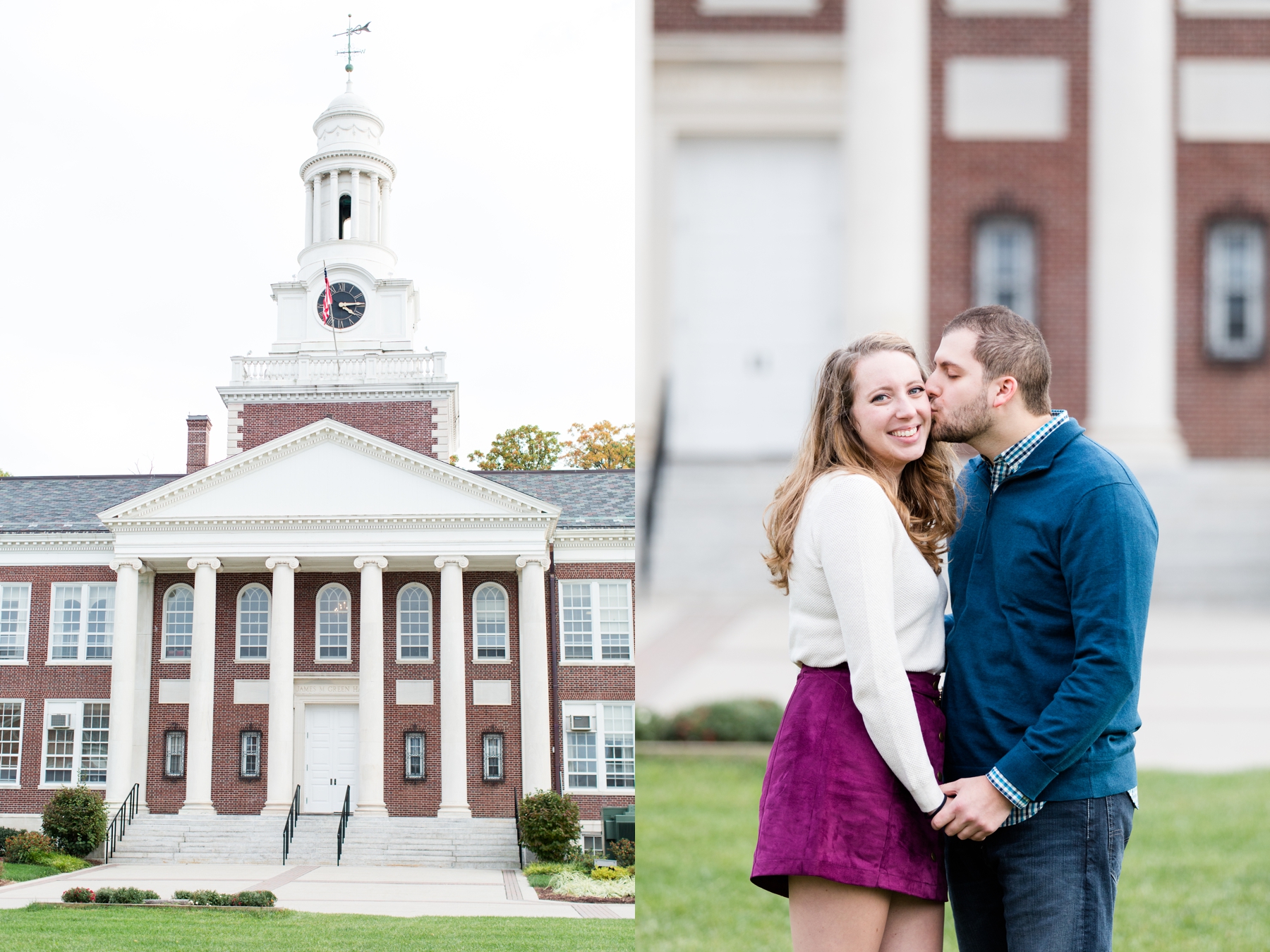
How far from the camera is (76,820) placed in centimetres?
539

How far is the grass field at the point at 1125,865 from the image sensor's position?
5.37 m

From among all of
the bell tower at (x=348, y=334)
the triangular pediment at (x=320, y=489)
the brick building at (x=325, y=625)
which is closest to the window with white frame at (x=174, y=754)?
the brick building at (x=325, y=625)

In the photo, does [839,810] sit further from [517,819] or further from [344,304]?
[344,304]

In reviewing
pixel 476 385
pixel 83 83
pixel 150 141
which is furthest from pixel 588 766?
pixel 83 83

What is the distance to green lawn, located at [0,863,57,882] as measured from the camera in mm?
5301

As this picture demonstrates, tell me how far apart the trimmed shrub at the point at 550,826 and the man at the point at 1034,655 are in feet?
9.28

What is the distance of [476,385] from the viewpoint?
5727mm

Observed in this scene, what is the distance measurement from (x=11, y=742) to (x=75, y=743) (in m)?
0.31

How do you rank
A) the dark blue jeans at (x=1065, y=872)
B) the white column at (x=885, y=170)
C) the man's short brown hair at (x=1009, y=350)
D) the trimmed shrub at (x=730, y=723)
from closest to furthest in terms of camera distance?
the dark blue jeans at (x=1065, y=872)
the man's short brown hair at (x=1009, y=350)
the trimmed shrub at (x=730, y=723)
the white column at (x=885, y=170)

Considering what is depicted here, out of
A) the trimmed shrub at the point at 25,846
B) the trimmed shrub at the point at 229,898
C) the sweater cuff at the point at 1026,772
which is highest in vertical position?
the sweater cuff at the point at 1026,772

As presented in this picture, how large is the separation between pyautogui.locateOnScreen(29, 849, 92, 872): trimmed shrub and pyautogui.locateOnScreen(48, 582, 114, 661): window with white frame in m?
0.85

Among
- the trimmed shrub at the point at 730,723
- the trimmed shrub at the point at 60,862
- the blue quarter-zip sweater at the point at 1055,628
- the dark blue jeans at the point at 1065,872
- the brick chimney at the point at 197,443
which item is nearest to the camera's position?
the blue quarter-zip sweater at the point at 1055,628

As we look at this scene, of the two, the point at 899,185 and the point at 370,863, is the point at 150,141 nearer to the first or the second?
the point at 370,863

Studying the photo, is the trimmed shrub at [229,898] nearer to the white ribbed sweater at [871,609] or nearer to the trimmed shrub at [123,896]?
the trimmed shrub at [123,896]
